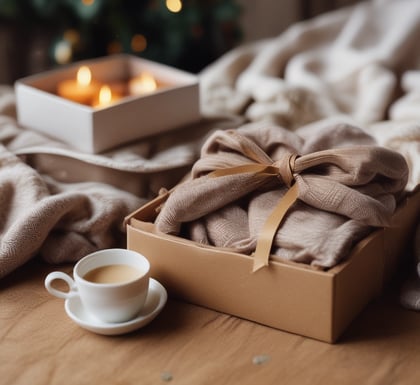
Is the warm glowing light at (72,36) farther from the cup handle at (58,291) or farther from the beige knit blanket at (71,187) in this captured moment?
the cup handle at (58,291)

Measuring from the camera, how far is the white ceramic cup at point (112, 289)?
2.58 feet

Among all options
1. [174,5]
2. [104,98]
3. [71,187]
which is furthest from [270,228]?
[174,5]

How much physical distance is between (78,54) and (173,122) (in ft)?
2.54

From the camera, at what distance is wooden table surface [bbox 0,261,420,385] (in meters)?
0.75

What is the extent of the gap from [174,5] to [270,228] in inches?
42.0

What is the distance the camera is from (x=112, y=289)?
78 centimetres

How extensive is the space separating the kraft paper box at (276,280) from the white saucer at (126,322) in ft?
0.07

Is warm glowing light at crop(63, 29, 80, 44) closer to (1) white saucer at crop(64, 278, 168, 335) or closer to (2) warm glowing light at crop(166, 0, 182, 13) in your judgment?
(2) warm glowing light at crop(166, 0, 182, 13)

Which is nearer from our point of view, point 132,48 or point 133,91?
point 133,91

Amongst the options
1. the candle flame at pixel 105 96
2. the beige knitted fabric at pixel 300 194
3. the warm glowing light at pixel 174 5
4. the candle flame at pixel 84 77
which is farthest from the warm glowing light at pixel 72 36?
the beige knitted fabric at pixel 300 194

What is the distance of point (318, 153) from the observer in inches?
33.5

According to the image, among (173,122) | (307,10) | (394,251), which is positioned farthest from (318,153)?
(307,10)

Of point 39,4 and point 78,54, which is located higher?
point 39,4

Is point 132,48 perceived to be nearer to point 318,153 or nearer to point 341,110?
point 341,110
